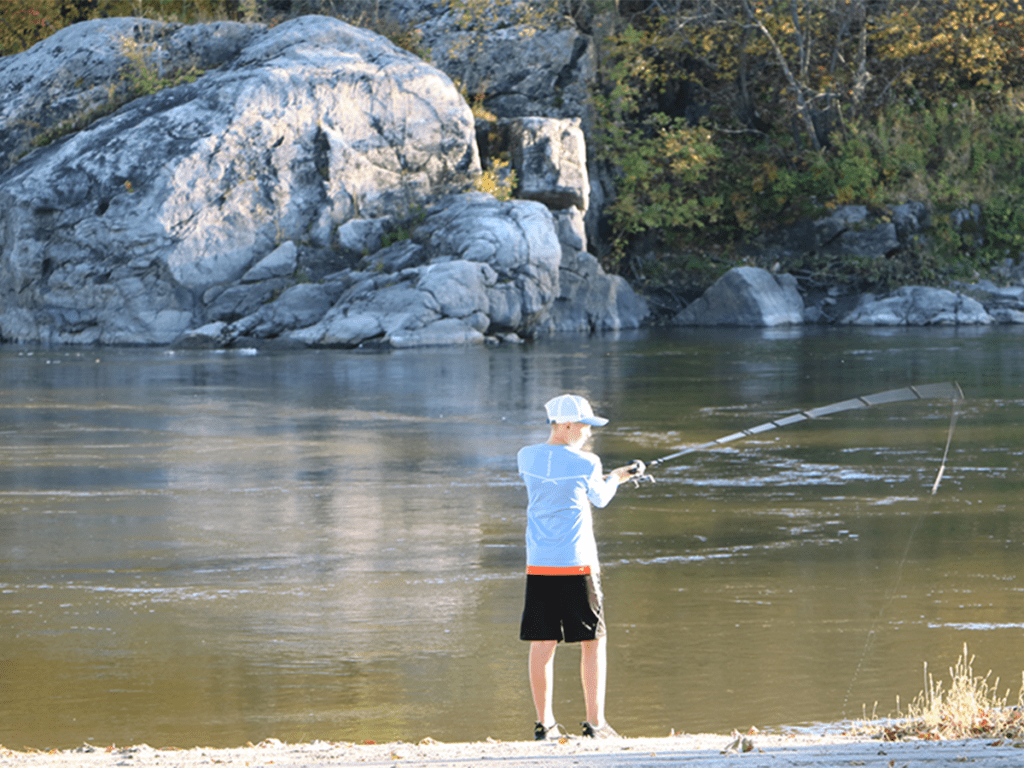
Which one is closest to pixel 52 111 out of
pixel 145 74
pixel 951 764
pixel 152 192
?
pixel 145 74

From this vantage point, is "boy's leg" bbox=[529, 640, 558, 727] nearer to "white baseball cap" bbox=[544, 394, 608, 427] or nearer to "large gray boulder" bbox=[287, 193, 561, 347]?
"white baseball cap" bbox=[544, 394, 608, 427]

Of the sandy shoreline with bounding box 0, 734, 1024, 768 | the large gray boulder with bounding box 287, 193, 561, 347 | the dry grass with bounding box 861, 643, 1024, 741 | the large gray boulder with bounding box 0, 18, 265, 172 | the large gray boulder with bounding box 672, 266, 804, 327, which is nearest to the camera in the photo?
the sandy shoreline with bounding box 0, 734, 1024, 768

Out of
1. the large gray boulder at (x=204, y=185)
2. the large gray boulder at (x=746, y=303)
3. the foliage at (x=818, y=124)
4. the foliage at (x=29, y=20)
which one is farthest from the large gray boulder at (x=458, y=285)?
the foliage at (x=29, y=20)

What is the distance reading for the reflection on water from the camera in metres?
6.96

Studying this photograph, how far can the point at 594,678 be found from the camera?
610 centimetres

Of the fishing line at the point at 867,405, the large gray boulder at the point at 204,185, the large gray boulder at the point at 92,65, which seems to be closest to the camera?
the fishing line at the point at 867,405

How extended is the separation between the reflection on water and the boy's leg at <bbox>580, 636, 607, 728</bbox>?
21.0 inches

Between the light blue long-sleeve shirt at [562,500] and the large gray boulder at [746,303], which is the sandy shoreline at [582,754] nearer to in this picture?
the light blue long-sleeve shirt at [562,500]

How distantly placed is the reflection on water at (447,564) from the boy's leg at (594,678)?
0.53 m

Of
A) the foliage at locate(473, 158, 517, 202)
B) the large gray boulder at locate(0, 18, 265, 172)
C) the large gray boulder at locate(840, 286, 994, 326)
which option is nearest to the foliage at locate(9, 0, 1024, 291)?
the large gray boulder at locate(840, 286, 994, 326)

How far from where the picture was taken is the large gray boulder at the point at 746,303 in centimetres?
3881

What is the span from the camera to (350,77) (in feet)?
119

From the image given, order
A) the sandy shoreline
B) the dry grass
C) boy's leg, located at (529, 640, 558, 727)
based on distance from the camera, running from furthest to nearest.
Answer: boy's leg, located at (529, 640, 558, 727) < the dry grass < the sandy shoreline

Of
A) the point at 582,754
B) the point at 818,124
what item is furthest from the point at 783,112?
the point at 582,754
